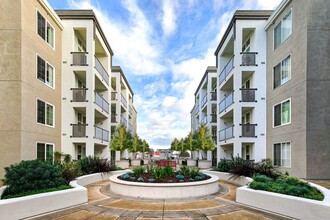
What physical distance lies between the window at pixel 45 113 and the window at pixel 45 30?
4811 mm

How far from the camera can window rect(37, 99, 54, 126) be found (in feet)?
51.1

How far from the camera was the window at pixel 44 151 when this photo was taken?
15298 millimetres

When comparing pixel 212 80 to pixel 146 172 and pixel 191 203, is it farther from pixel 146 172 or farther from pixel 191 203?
pixel 191 203

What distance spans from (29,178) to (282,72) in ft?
56.5

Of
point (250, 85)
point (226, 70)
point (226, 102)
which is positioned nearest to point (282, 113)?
point (250, 85)

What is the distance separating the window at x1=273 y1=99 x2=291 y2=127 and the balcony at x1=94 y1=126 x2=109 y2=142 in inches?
595

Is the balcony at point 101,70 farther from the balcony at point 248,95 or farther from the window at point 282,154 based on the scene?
the window at point 282,154

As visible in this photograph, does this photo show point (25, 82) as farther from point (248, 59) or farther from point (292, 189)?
point (248, 59)

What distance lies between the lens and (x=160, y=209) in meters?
7.66

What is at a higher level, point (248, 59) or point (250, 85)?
point (248, 59)

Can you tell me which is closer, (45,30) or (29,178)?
(29,178)

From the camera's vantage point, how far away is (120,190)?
9898 mm

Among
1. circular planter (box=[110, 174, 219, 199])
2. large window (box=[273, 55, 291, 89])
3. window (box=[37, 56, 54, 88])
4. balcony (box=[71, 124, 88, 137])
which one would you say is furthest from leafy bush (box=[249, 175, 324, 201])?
window (box=[37, 56, 54, 88])

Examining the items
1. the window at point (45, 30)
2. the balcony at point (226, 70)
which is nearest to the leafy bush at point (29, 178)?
the window at point (45, 30)
